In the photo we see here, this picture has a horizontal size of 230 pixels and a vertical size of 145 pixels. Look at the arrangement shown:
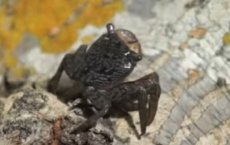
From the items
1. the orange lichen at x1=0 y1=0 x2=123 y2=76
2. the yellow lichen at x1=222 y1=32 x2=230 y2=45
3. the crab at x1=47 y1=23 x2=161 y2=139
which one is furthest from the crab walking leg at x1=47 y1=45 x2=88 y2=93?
the yellow lichen at x1=222 y1=32 x2=230 y2=45

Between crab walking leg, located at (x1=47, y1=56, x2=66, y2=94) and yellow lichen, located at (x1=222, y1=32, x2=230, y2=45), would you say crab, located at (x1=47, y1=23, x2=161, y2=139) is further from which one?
yellow lichen, located at (x1=222, y1=32, x2=230, y2=45)

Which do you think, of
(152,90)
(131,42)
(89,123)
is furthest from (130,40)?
(89,123)

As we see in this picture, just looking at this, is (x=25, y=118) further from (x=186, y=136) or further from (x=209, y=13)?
(x=209, y=13)

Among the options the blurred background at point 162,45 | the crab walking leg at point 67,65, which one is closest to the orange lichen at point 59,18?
the blurred background at point 162,45

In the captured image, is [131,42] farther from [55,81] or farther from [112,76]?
[55,81]

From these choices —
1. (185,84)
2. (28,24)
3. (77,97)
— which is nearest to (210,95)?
(185,84)

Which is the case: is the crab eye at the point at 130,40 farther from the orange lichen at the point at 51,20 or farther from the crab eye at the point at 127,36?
the orange lichen at the point at 51,20
